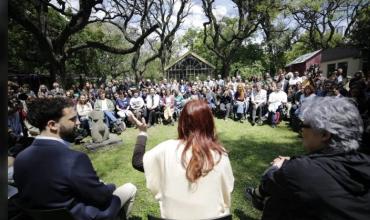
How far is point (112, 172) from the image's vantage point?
548 centimetres

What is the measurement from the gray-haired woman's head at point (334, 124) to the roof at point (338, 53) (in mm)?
23106

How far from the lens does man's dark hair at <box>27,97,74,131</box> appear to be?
8.25ft

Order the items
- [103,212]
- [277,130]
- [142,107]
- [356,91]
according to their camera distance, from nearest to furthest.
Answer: [103,212] → [356,91] → [277,130] → [142,107]

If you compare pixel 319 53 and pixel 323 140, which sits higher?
pixel 319 53

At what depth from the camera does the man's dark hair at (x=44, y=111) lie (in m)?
2.51

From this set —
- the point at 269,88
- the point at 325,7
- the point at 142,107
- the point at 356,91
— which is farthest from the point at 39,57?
the point at 325,7

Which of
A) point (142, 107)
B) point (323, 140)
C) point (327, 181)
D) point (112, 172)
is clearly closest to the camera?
point (327, 181)

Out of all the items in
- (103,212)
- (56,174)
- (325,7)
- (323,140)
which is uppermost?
(325,7)

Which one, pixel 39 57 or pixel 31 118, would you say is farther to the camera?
pixel 39 57

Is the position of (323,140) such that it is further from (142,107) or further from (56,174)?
(142,107)

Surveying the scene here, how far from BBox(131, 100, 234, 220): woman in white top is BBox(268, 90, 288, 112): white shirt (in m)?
7.95

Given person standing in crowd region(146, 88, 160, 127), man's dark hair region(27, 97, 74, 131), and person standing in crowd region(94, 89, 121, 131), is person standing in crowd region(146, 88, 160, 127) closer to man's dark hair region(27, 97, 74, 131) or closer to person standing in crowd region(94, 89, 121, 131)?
person standing in crowd region(94, 89, 121, 131)

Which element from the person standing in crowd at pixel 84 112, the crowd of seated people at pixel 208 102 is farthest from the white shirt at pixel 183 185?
the person standing in crowd at pixel 84 112

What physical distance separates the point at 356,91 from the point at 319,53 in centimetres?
2723
